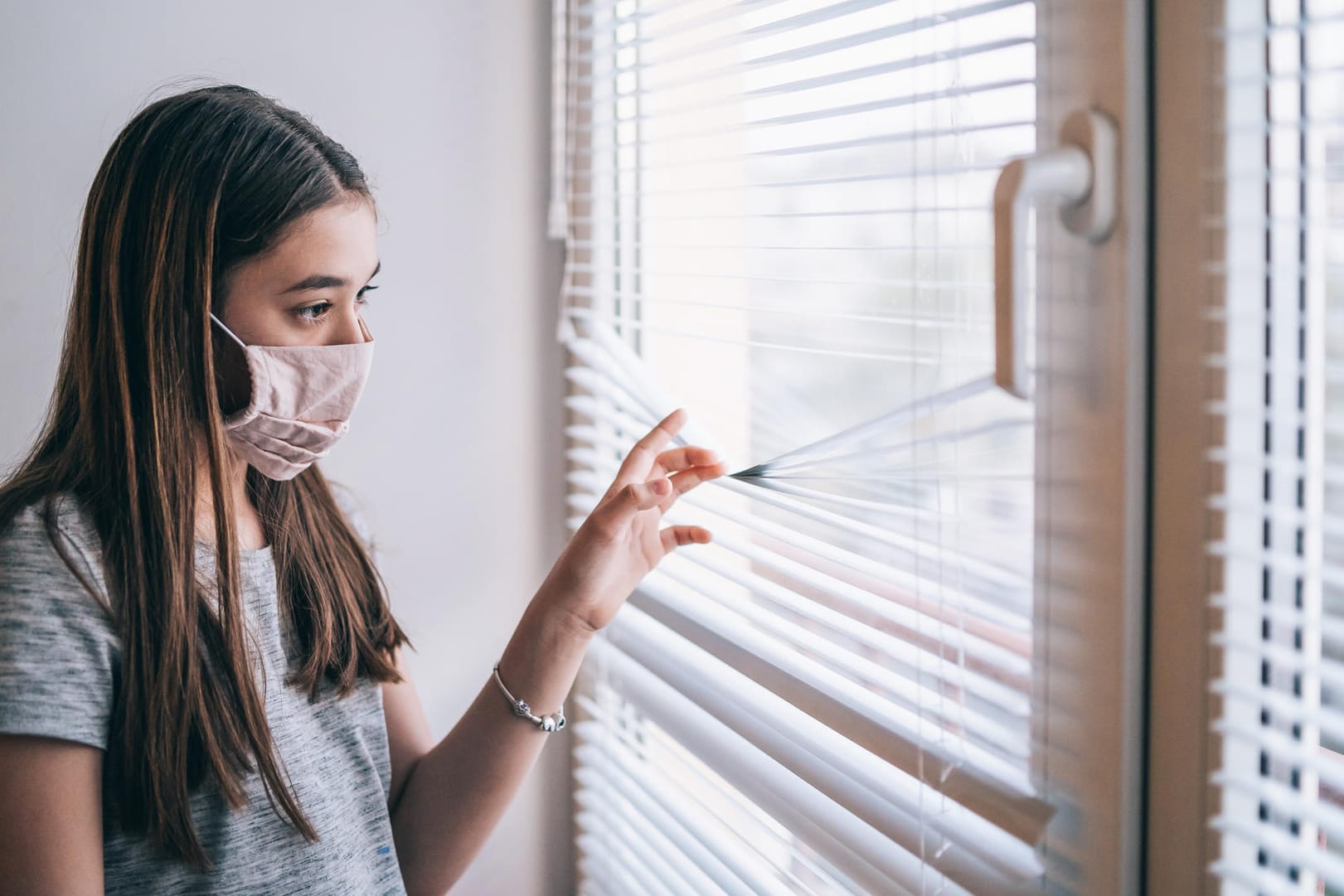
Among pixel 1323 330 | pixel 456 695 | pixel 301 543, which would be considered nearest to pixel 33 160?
pixel 301 543

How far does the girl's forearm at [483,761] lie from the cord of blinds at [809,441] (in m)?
0.23

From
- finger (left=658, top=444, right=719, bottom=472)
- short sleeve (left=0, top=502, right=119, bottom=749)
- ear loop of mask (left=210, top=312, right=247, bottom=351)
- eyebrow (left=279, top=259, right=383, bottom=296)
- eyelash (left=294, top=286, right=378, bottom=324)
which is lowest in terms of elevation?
short sleeve (left=0, top=502, right=119, bottom=749)

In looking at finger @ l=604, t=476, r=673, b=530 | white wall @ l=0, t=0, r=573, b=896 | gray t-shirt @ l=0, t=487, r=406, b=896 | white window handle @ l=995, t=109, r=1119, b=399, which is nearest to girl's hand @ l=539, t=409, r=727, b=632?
finger @ l=604, t=476, r=673, b=530

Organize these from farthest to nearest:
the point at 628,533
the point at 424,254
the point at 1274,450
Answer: the point at 424,254
the point at 628,533
the point at 1274,450

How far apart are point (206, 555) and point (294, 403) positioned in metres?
0.18

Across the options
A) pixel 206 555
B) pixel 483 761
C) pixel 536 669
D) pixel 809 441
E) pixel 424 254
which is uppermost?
pixel 424 254

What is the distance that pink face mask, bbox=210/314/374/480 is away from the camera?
955 mm

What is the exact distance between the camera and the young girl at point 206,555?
862 mm

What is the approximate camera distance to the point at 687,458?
1030 millimetres

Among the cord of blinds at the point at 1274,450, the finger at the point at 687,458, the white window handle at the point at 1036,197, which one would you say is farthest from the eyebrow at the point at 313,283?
the cord of blinds at the point at 1274,450

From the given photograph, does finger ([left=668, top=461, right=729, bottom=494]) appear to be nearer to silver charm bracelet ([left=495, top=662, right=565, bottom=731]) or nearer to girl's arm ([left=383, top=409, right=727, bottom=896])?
girl's arm ([left=383, top=409, right=727, bottom=896])

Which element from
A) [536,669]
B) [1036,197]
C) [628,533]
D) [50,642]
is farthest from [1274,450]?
[50,642]

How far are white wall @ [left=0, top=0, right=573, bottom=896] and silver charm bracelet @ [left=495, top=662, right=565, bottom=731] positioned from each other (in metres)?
0.47

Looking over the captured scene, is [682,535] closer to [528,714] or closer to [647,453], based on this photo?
[647,453]
